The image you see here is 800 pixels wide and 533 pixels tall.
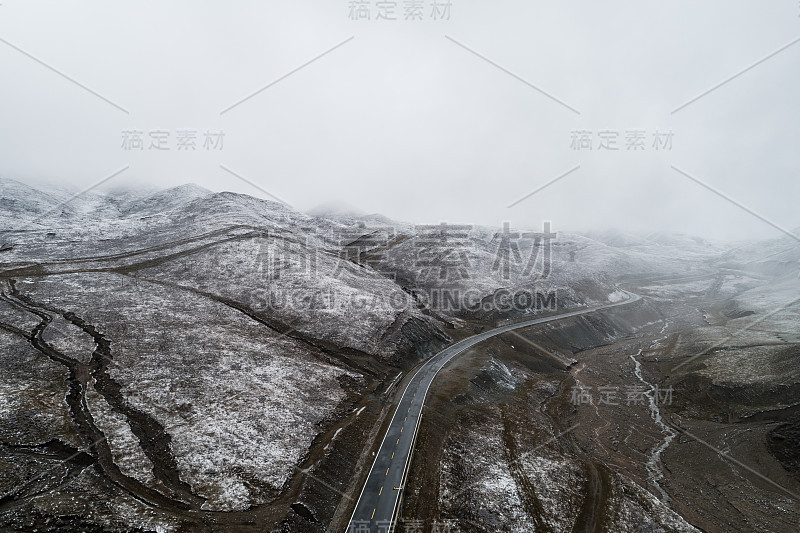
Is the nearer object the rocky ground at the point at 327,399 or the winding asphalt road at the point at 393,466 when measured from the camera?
the rocky ground at the point at 327,399

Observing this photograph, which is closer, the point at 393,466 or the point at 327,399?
the point at 393,466

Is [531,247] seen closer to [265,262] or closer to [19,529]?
[265,262]

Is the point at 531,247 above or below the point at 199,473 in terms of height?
above

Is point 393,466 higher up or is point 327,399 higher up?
point 327,399

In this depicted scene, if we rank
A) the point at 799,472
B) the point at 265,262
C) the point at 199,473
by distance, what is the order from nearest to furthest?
the point at 199,473
the point at 799,472
the point at 265,262

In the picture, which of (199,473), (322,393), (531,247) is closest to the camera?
(199,473)

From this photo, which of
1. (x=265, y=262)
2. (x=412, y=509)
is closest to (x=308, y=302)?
(x=265, y=262)

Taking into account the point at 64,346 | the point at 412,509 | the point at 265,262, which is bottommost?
the point at 412,509

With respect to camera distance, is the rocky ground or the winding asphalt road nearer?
the rocky ground
